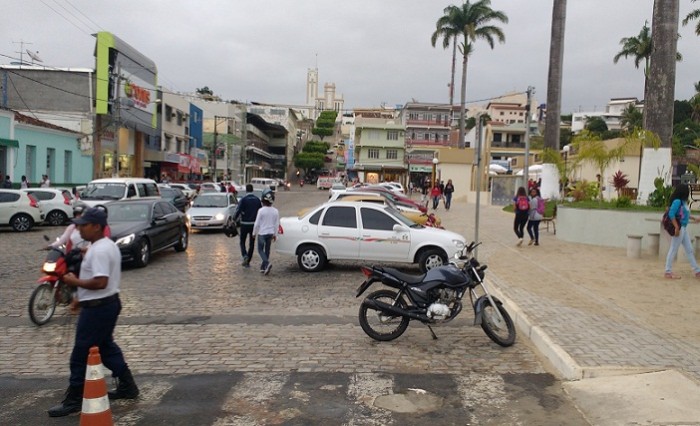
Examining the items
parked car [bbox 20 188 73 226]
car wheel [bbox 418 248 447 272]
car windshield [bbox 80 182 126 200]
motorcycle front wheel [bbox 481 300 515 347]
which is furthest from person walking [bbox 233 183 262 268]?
parked car [bbox 20 188 73 226]

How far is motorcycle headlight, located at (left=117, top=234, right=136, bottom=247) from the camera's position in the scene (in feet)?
41.6

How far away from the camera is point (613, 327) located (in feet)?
25.8

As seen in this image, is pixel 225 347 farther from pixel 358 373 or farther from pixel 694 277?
pixel 694 277

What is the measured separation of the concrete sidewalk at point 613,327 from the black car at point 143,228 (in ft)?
24.3

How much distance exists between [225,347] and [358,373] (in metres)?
1.83

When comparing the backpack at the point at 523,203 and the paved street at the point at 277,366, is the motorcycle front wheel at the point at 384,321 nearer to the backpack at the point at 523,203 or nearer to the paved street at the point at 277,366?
the paved street at the point at 277,366

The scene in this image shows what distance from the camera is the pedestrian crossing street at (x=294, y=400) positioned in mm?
5047

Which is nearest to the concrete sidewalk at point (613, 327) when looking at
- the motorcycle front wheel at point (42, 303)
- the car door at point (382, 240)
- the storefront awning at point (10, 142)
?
the car door at point (382, 240)

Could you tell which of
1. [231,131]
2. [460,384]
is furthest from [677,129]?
[460,384]

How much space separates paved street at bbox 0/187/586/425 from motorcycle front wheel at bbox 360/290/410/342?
0.16 meters

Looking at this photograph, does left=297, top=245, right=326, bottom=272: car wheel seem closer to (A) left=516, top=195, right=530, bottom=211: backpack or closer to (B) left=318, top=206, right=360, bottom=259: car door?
(B) left=318, top=206, right=360, bottom=259: car door

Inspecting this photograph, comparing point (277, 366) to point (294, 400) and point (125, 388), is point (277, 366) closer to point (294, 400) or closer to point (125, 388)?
point (294, 400)

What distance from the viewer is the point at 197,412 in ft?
17.0

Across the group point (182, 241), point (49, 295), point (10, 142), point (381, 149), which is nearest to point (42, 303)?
point (49, 295)
